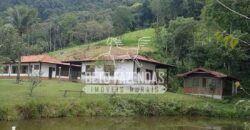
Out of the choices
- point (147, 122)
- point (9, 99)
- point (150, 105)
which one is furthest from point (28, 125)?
point (150, 105)

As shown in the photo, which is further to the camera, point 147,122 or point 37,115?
point 147,122

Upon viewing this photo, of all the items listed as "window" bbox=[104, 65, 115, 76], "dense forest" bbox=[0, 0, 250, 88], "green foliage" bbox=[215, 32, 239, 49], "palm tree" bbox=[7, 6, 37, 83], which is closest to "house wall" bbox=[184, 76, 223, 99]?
"dense forest" bbox=[0, 0, 250, 88]

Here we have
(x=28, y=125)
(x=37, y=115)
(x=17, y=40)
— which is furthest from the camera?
(x=17, y=40)

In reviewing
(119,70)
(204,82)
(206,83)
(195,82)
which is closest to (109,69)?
(119,70)

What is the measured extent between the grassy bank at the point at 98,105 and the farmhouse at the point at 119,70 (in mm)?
5991

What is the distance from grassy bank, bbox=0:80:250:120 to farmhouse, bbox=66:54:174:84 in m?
5.99

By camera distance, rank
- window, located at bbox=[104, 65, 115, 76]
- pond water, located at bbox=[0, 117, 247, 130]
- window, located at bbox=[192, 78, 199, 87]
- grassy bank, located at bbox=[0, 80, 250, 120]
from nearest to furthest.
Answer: pond water, located at bbox=[0, 117, 247, 130]
grassy bank, located at bbox=[0, 80, 250, 120]
window, located at bbox=[104, 65, 115, 76]
window, located at bbox=[192, 78, 199, 87]

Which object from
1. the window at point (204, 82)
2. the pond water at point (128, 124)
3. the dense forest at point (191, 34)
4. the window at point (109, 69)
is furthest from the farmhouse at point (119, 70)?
the pond water at point (128, 124)

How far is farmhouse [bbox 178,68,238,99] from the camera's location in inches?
1678

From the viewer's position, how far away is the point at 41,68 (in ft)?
169

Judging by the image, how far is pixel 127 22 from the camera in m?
99.6

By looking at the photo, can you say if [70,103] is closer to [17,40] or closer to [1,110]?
[1,110]

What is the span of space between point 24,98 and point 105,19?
74.6 metres

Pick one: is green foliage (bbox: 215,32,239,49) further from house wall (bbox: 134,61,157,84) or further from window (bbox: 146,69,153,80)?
window (bbox: 146,69,153,80)
